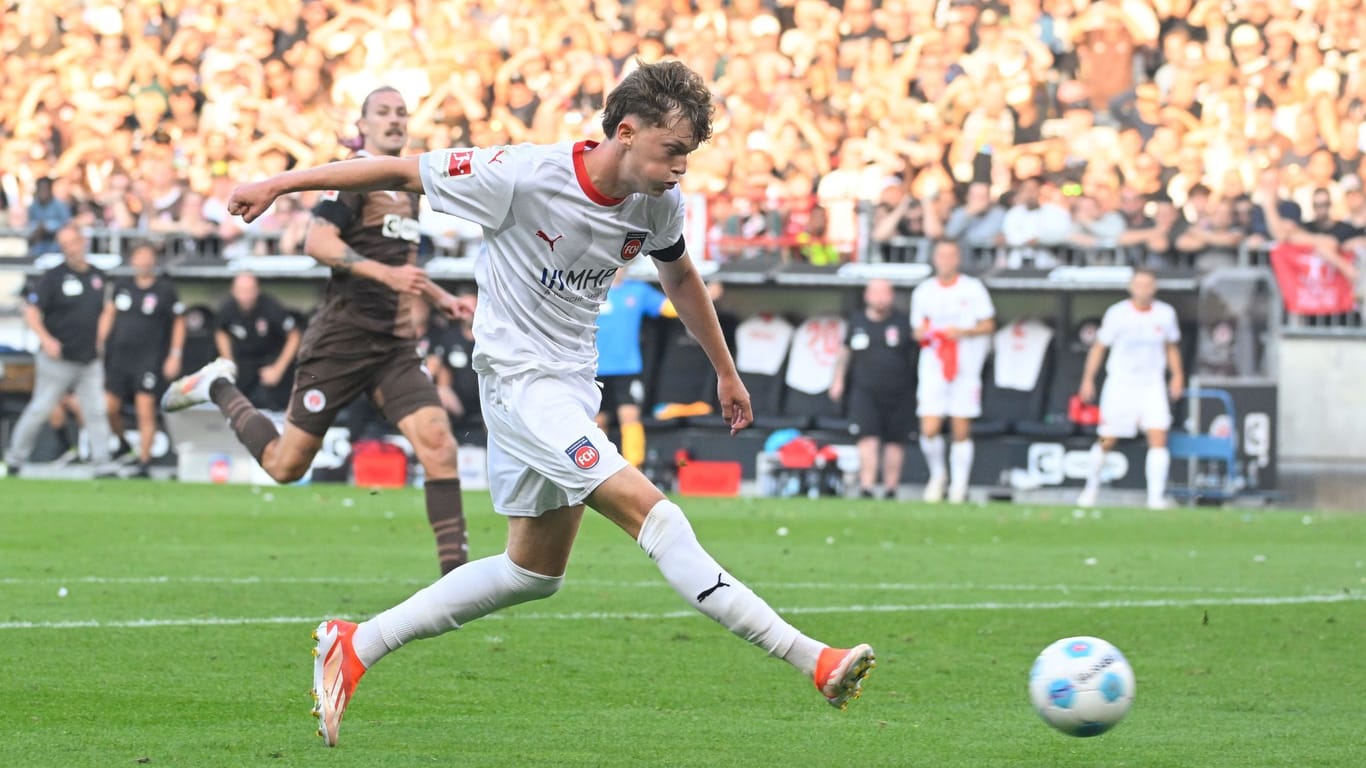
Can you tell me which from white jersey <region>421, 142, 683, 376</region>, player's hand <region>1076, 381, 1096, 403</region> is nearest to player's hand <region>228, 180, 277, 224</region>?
white jersey <region>421, 142, 683, 376</region>

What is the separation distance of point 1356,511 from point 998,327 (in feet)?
14.1

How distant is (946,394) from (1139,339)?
192 cm

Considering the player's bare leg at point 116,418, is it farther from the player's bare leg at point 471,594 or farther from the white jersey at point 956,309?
the player's bare leg at point 471,594

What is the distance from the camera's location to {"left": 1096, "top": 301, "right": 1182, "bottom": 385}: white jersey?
19297 mm

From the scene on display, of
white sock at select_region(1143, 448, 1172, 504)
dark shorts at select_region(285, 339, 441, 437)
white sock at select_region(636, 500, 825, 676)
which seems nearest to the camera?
white sock at select_region(636, 500, 825, 676)

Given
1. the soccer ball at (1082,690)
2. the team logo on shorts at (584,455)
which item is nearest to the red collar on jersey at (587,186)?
the team logo on shorts at (584,455)

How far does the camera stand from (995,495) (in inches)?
790

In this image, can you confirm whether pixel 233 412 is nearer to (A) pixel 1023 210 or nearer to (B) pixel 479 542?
(B) pixel 479 542

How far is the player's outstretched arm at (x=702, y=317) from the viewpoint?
6582 mm

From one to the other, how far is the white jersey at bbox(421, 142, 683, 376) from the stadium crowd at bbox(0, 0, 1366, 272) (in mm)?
14466

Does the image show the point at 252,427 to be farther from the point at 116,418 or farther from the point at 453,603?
the point at 116,418

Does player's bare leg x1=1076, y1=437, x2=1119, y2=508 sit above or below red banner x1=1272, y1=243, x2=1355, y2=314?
below

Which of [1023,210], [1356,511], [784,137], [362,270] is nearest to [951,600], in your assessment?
[362,270]

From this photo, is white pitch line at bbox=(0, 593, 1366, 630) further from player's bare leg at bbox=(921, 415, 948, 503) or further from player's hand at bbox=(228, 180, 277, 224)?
player's bare leg at bbox=(921, 415, 948, 503)
